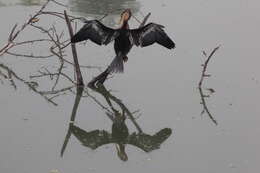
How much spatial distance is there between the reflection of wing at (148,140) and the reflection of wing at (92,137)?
7.3 inches

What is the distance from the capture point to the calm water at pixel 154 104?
13.5ft

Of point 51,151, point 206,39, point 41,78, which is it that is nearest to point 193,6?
point 206,39

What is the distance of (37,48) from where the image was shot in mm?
6105

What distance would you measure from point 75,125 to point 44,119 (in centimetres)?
28

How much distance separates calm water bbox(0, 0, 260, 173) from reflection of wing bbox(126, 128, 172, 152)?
0.04m

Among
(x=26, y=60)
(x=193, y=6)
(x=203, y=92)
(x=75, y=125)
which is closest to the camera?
(x=75, y=125)

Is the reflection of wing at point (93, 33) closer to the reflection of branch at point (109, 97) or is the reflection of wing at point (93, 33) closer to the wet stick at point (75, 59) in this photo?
the wet stick at point (75, 59)

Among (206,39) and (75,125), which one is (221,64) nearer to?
(206,39)

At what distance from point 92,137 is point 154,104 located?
0.83m

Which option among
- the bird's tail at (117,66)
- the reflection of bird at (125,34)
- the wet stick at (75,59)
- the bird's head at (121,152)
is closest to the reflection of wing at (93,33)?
the reflection of bird at (125,34)

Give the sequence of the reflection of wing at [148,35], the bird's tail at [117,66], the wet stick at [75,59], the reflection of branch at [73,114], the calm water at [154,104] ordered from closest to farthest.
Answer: the calm water at [154,104], the reflection of branch at [73,114], the reflection of wing at [148,35], the bird's tail at [117,66], the wet stick at [75,59]

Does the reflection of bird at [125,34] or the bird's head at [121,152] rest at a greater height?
the reflection of bird at [125,34]

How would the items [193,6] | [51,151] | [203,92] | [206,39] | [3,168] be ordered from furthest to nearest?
[193,6] < [206,39] < [203,92] < [51,151] < [3,168]

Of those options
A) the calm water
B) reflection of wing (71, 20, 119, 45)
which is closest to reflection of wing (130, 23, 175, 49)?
reflection of wing (71, 20, 119, 45)
